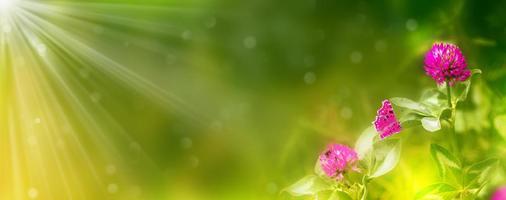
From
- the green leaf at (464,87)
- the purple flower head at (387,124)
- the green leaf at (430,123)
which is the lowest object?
the green leaf at (430,123)

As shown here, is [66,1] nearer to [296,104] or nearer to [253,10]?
[253,10]

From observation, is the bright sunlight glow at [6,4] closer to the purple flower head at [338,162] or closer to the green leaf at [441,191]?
the purple flower head at [338,162]

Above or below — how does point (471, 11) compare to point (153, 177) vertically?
above

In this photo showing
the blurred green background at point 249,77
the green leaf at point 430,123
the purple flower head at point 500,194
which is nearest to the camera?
the green leaf at point 430,123

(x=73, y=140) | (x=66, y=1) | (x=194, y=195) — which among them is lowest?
(x=194, y=195)

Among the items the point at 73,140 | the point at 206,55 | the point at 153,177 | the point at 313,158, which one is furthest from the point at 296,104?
the point at 73,140

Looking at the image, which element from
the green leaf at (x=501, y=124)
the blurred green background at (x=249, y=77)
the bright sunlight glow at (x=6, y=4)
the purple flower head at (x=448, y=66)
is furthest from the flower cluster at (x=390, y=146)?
the bright sunlight glow at (x=6, y=4)

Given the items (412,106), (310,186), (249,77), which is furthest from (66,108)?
(412,106)

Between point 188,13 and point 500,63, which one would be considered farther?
point 188,13
